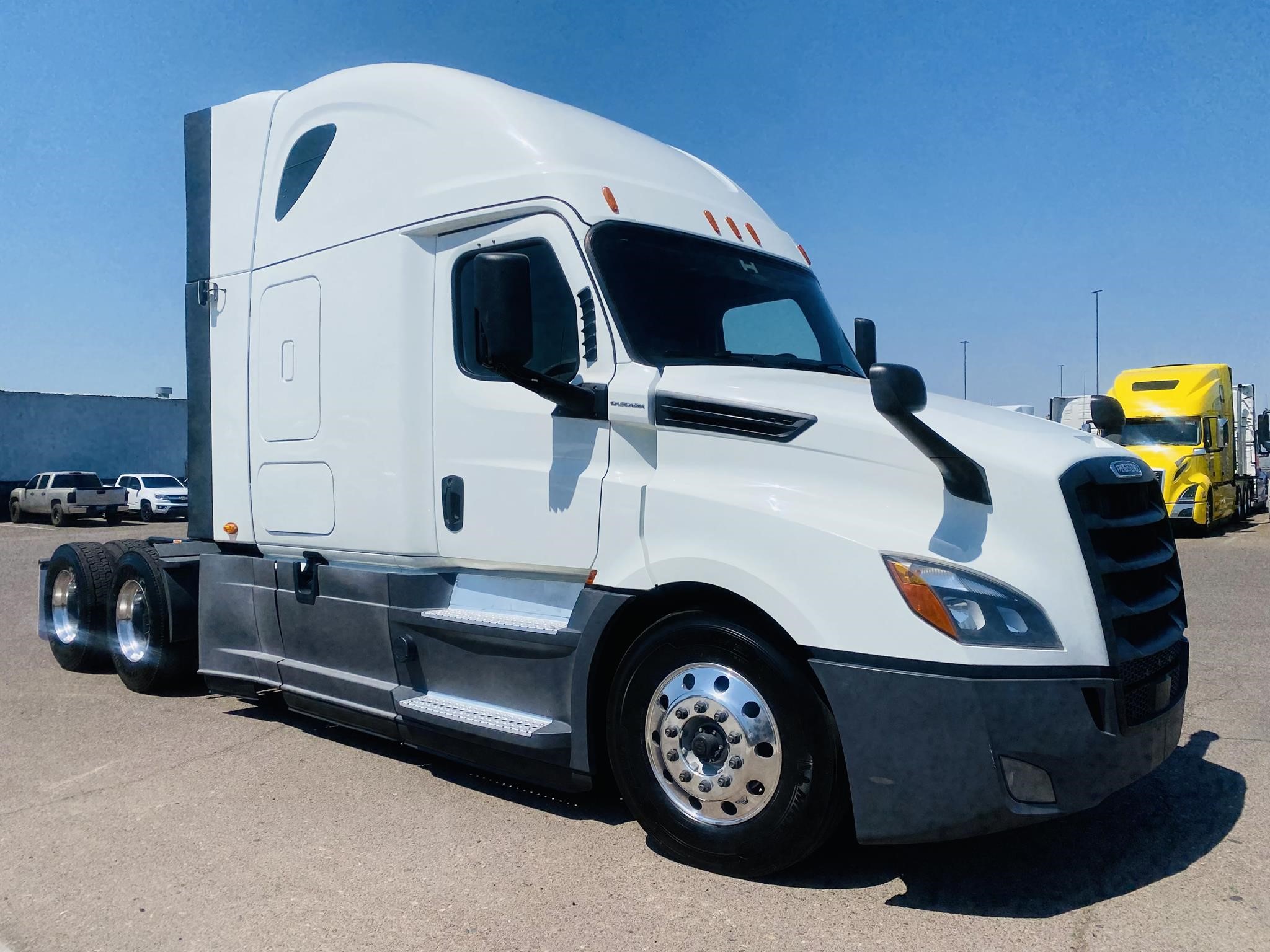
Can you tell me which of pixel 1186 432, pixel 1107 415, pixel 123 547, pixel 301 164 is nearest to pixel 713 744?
pixel 1107 415

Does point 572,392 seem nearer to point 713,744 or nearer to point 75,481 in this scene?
point 713,744

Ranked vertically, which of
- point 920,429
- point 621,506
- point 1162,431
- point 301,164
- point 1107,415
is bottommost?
point 621,506

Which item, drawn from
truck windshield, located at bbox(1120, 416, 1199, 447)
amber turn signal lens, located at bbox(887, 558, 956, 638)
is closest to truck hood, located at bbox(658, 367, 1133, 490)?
amber turn signal lens, located at bbox(887, 558, 956, 638)

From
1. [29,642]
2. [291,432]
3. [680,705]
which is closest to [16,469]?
[29,642]

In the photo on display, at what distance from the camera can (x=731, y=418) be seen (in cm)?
400

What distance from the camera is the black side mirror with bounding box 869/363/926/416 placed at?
11.5ft

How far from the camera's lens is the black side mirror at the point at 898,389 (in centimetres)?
350

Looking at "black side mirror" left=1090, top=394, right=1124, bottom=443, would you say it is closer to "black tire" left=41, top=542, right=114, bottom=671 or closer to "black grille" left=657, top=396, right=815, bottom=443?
"black grille" left=657, top=396, right=815, bottom=443

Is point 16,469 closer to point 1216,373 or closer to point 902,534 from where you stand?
point 1216,373

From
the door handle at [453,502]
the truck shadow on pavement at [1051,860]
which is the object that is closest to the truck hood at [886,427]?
the door handle at [453,502]

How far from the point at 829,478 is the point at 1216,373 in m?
20.6

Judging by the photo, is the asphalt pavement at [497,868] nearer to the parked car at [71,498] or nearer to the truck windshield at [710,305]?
the truck windshield at [710,305]

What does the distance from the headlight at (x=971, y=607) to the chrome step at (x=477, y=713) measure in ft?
5.93

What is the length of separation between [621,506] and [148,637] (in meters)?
4.39
